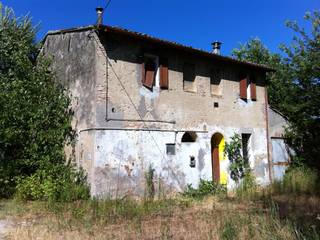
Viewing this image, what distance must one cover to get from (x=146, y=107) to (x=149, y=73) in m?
1.30

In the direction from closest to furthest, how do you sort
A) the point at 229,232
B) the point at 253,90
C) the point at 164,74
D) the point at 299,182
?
the point at 229,232 → the point at 164,74 → the point at 299,182 → the point at 253,90

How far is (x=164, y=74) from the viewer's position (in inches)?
526

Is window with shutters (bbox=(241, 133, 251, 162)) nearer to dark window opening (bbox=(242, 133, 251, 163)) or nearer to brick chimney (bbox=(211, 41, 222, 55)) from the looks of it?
dark window opening (bbox=(242, 133, 251, 163))

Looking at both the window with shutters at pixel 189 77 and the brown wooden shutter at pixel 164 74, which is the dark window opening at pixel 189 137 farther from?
the brown wooden shutter at pixel 164 74

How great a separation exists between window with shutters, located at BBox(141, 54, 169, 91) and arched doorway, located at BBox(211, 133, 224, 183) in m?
3.61

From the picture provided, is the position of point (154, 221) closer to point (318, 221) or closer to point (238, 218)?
point (238, 218)

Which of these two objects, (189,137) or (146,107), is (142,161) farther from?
(189,137)

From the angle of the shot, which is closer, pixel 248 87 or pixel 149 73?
pixel 149 73

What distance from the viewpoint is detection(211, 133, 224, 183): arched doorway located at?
15361mm

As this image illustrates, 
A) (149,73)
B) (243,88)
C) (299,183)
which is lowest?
(299,183)

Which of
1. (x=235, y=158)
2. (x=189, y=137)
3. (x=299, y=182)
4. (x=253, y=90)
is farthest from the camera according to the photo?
(x=253, y=90)

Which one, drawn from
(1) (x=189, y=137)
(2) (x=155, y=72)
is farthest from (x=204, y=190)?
(2) (x=155, y=72)

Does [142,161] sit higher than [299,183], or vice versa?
[142,161]

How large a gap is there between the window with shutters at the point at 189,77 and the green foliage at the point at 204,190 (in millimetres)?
3704
